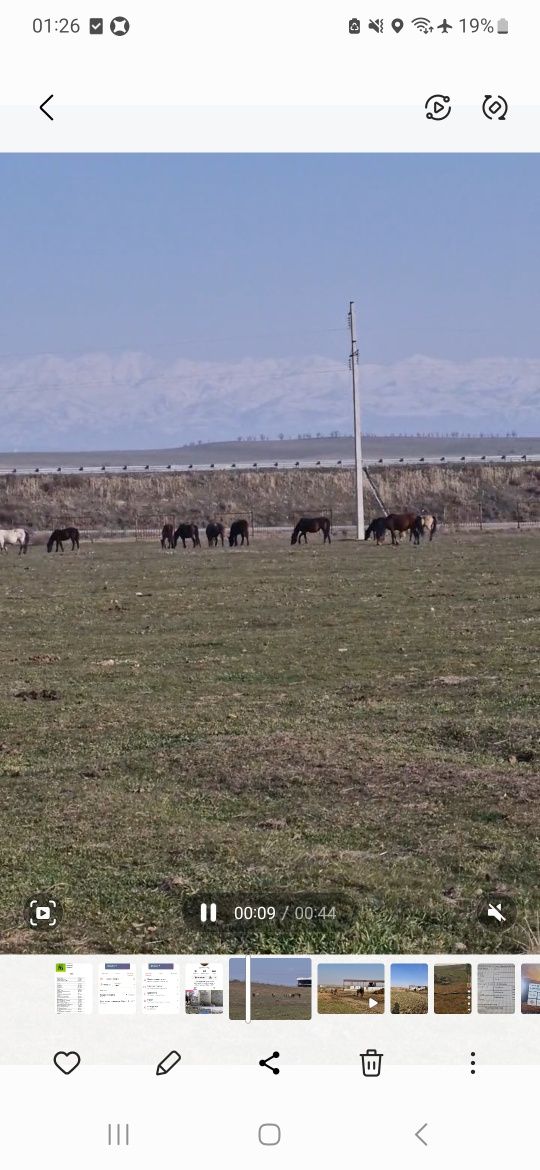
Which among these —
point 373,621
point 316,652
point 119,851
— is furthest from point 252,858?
point 373,621

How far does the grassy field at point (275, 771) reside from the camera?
6820 millimetres

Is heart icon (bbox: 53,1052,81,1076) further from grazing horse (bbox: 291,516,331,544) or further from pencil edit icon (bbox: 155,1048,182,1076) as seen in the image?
grazing horse (bbox: 291,516,331,544)

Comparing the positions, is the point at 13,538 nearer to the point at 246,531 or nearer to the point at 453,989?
the point at 246,531

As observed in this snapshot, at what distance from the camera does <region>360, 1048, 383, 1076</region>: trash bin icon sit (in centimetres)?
377

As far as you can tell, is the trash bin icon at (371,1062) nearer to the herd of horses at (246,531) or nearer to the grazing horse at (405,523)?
the herd of horses at (246,531)

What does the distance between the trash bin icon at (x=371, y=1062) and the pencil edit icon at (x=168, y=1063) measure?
544mm

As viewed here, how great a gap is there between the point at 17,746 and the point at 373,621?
10.6 m

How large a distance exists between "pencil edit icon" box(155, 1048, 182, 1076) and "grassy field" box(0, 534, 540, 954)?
1.68 m

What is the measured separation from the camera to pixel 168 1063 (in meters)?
3.75

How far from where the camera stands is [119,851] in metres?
7.99
